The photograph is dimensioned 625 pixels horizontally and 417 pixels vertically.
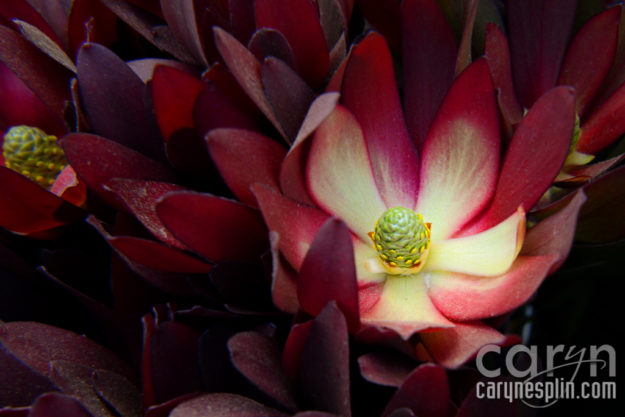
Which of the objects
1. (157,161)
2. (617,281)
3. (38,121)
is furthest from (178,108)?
(617,281)

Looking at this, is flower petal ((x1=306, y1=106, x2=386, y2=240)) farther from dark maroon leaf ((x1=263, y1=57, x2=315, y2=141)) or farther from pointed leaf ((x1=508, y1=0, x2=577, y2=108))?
pointed leaf ((x1=508, y1=0, x2=577, y2=108))

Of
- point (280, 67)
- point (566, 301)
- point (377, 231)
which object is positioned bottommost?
point (566, 301)

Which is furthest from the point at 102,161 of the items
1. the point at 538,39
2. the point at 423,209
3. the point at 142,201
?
the point at 538,39

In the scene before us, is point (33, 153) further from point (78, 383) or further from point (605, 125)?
point (605, 125)

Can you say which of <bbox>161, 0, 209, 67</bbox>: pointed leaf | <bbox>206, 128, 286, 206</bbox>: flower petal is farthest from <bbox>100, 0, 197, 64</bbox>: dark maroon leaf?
<bbox>206, 128, 286, 206</bbox>: flower petal

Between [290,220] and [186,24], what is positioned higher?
[186,24]

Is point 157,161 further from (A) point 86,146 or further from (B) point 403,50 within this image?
(B) point 403,50

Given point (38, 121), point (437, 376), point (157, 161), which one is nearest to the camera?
point (437, 376)
